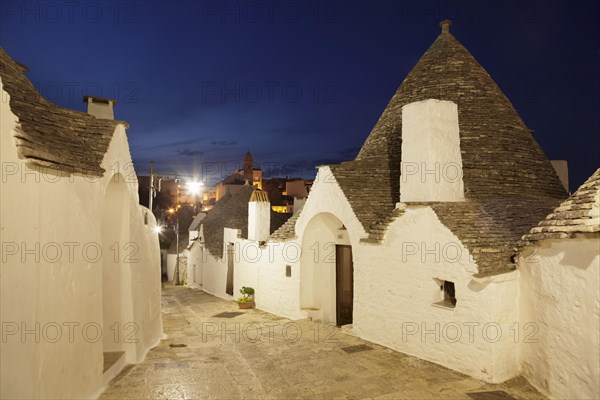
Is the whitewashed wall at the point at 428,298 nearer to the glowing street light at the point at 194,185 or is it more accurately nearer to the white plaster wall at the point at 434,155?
the white plaster wall at the point at 434,155

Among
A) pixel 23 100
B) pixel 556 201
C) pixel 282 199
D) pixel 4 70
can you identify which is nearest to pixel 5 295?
pixel 23 100

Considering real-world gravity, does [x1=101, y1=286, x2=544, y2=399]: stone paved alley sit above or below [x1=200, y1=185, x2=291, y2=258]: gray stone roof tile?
below

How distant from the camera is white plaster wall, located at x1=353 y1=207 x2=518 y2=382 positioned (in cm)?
751

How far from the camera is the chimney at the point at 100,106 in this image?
10.4 metres

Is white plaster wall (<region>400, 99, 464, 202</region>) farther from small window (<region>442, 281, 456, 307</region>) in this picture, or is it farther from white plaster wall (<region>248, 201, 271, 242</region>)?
white plaster wall (<region>248, 201, 271, 242</region>)

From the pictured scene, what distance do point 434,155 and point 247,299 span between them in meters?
9.07

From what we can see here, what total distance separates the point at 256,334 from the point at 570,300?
288 inches

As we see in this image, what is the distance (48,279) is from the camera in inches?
203

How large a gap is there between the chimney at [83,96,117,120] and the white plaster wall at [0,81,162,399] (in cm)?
362

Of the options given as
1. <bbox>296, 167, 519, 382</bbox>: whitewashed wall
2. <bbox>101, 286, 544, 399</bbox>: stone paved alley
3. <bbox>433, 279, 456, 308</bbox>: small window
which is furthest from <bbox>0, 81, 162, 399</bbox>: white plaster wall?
<bbox>433, 279, 456, 308</bbox>: small window

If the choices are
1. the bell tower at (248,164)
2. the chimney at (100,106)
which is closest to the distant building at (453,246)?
the chimney at (100,106)

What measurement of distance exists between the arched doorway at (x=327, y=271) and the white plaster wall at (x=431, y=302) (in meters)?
1.94

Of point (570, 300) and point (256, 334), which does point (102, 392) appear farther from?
point (570, 300)

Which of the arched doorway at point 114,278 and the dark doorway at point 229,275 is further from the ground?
the arched doorway at point 114,278
